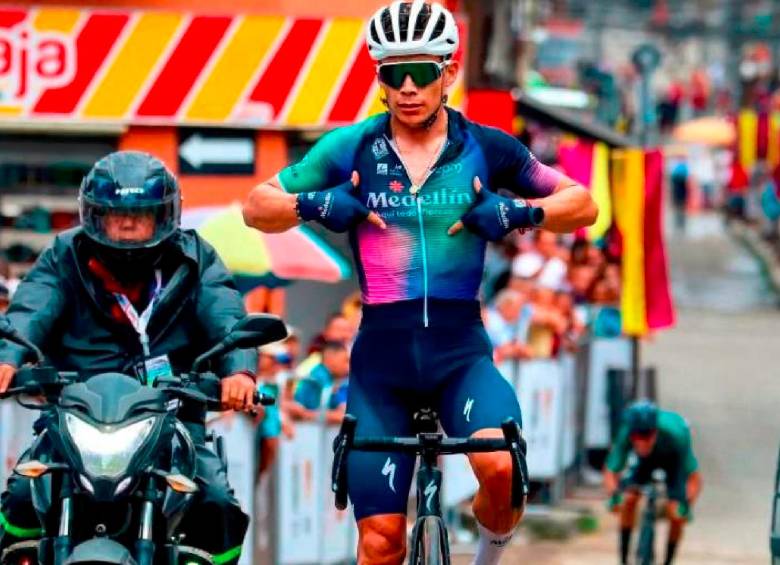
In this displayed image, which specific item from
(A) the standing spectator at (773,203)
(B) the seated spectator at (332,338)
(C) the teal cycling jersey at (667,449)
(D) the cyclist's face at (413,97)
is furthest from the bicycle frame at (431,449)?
(A) the standing spectator at (773,203)

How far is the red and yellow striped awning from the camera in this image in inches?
669

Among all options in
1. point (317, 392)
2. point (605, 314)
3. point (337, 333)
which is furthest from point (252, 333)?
point (605, 314)

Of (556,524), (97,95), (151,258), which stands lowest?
(556,524)

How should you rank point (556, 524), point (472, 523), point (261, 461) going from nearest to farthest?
1. point (261, 461)
2. point (472, 523)
3. point (556, 524)

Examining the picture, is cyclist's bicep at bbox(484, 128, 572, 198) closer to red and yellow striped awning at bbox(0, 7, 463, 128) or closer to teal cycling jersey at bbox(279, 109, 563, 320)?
teal cycling jersey at bbox(279, 109, 563, 320)

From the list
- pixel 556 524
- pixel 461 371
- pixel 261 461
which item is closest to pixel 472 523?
pixel 556 524

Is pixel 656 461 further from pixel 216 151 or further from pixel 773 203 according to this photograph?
pixel 773 203

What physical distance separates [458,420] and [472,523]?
27.0ft

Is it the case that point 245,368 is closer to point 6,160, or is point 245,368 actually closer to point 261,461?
point 261,461

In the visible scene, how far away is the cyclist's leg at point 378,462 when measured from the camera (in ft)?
25.4

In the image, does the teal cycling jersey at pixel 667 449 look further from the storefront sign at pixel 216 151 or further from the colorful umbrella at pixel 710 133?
the colorful umbrella at pixel 710 133

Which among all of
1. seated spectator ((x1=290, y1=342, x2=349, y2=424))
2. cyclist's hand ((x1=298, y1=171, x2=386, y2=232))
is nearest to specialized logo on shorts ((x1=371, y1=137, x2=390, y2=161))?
cyclist's hand ((x1=298, y1=171, x2=386, y2=232))

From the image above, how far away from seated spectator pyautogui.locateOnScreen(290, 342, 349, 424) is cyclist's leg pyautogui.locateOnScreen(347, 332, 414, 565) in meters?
5.12

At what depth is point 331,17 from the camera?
Result: 1742 cm
